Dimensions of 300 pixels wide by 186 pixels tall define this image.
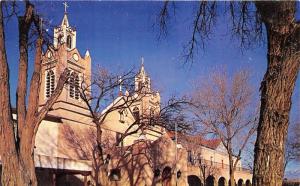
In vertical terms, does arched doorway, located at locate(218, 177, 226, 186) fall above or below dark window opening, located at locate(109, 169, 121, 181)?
below

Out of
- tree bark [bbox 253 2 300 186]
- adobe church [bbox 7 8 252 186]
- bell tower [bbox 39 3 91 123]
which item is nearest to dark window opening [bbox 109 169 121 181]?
adobe church [bbox 7 8 252 186]

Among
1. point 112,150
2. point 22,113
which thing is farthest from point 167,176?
point 22,113

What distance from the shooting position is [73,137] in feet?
124

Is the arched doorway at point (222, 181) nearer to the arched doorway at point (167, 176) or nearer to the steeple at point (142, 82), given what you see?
the arched doorway at point (167, 176)

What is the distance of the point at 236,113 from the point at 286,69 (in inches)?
965

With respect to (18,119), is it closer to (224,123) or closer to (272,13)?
(272,13)

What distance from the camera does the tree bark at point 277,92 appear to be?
5465 millimetres

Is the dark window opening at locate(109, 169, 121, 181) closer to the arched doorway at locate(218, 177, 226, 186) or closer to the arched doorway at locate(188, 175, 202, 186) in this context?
the arched doorway at locate(188, 175, 202, 186)

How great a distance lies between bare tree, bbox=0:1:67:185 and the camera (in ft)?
31.2

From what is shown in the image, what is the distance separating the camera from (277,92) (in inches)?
219

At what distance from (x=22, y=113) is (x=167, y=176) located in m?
28.0

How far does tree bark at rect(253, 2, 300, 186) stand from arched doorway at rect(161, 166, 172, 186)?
32069 mm

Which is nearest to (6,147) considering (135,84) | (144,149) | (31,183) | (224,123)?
(31,183)

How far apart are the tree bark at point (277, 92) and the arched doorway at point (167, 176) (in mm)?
32069
